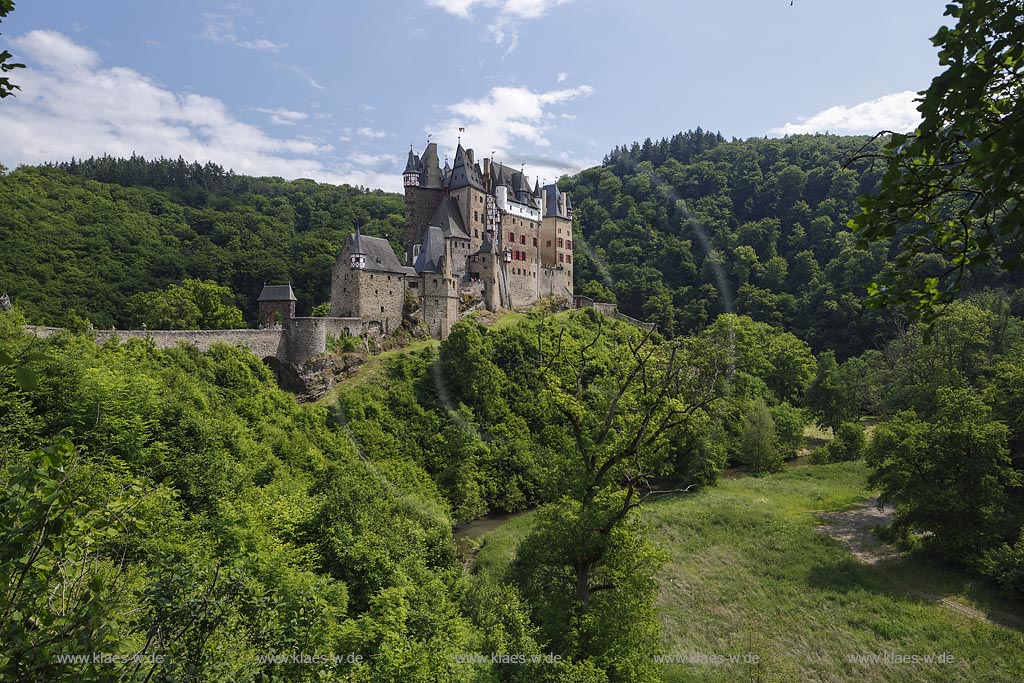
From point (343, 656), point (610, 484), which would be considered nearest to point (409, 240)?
point (610, 484)

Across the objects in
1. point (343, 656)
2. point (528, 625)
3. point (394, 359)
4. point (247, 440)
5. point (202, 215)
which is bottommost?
point (528, 625)

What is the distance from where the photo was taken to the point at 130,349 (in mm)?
23906

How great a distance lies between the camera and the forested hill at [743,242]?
6575 centimetres

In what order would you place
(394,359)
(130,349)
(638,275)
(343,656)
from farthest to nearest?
(638,275) < (394,359) < (130,349) < (343,656)

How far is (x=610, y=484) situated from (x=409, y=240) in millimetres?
37296

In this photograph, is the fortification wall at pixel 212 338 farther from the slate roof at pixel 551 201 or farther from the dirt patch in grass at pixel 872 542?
the slate roof at pixel 551 201

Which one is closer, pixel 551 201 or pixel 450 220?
pixel 450 220

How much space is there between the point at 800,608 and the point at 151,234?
7108cm

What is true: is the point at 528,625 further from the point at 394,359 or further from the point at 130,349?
the point at 394,359

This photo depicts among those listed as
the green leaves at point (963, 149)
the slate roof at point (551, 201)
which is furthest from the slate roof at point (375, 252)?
the green leaves at point (963, 149)

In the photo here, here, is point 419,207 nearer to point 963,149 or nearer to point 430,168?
point 430,168

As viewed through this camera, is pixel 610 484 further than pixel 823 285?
No

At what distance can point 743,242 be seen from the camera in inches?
3300

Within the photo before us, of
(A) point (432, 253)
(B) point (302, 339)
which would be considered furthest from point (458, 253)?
(B) point (302, 339)
